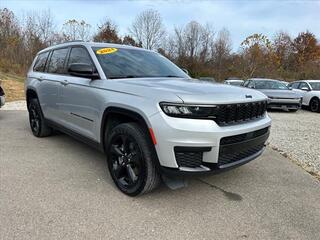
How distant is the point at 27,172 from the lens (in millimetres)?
4266

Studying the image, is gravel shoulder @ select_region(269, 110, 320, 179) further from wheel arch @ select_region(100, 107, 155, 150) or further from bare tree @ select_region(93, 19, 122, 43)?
bare tree @ select_region(93, 19, 122, 43)

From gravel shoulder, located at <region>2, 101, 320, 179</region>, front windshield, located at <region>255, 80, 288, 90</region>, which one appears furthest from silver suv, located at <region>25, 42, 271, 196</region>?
front windshield, located at <region>255, 80, 288, 90</region>

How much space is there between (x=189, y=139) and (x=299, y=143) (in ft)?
15.3

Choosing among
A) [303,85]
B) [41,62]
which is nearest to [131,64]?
[41,62]

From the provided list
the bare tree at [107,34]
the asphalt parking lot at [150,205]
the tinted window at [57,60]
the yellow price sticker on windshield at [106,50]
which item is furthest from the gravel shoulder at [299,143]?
the bare tree at [107,34]

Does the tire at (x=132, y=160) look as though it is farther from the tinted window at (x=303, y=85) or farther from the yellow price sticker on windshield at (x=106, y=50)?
the tinted window at (x=303, y=85)

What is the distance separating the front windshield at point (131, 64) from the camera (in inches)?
162

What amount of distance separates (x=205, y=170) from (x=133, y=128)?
3.02ft

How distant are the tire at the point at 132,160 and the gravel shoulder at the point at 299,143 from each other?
2.79 metres

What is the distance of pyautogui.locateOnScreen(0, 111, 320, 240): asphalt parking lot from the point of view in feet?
9.44

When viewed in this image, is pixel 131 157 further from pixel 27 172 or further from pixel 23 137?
pixel 23 137

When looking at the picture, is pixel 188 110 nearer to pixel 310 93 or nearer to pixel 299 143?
pixel 299 143

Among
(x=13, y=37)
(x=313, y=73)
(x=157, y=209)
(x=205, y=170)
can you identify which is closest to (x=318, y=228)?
(x=205, y=170)

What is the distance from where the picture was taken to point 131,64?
172 inches
